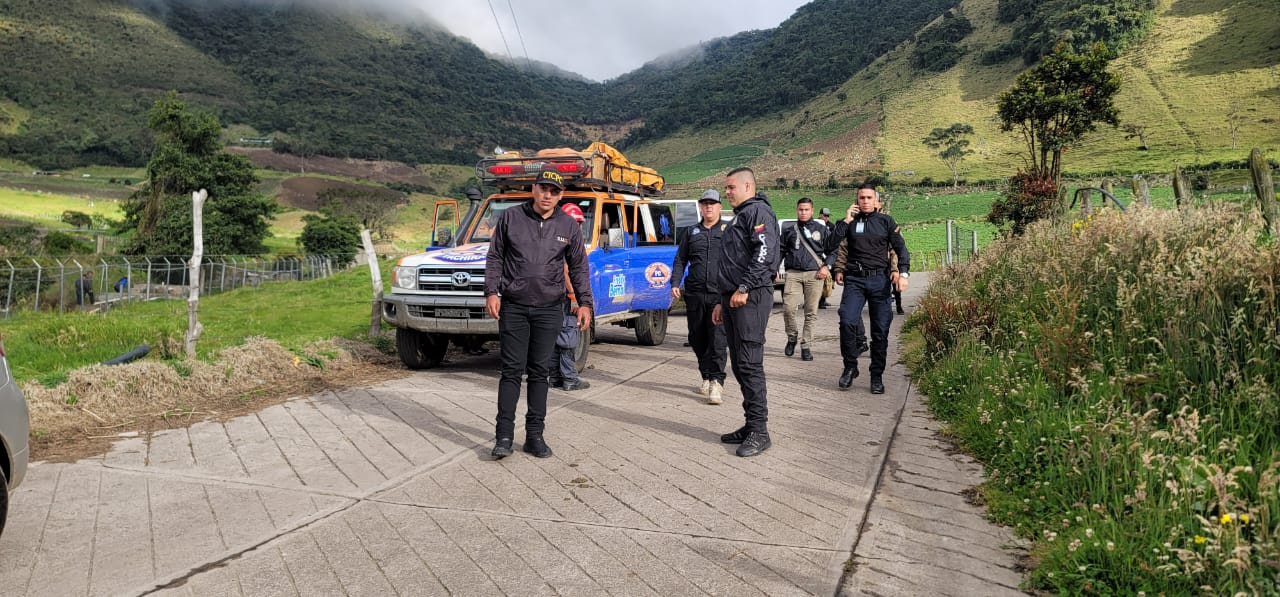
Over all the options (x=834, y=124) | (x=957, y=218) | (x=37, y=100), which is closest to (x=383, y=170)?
(x=37, y=100)

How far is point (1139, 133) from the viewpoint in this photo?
89.8 metres

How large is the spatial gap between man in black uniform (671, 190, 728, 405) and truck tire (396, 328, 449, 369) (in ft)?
11.5

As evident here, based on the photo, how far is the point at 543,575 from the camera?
3549 mm

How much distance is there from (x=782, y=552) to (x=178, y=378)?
6.22 m

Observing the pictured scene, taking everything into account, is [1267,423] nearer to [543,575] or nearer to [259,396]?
[543,575]

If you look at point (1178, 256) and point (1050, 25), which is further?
point (1050, 25)

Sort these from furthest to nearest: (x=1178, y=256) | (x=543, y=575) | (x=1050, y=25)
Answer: (x=1050, y=25)
(x=1178, y=256)
(x=543, y=575)

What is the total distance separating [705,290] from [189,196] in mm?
70653

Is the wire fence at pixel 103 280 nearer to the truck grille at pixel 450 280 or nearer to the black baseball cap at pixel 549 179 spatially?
the truck grille at pixel 450 280

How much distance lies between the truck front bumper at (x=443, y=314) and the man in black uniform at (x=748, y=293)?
3.47 meters

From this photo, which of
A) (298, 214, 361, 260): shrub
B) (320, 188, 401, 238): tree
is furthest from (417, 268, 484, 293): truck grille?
(320, 188, 401, 238): tree

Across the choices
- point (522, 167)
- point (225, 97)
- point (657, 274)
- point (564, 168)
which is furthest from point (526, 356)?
point (225, 97)

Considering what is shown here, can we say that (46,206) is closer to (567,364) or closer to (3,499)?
(567,364)

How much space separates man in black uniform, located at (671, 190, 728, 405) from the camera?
7.50m
